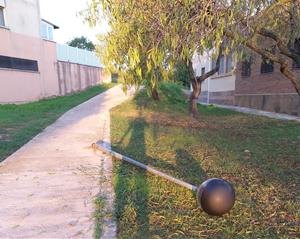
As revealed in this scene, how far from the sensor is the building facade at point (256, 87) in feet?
37.6

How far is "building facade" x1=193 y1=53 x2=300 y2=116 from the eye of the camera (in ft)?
37.6

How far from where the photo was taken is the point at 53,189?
3781 millimetres

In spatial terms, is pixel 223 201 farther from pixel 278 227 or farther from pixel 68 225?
pixel 68 225

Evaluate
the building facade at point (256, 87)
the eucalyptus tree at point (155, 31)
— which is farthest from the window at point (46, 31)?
the eucalyptus tree at point (155, 31)

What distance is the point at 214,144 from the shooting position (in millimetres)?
6586

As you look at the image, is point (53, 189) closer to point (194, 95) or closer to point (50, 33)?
point (194, 95)

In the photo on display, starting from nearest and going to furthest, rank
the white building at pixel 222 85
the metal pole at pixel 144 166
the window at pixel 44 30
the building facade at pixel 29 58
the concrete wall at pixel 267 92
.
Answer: the metal pole at pixel 144 166 < the concrete wall at pixel 267 92 < the building facade at pixel 29 58 < the white building at pixel 222 85 < the window at pixel 44 30

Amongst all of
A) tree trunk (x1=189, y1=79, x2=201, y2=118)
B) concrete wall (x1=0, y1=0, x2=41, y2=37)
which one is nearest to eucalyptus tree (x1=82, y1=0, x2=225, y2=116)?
tree trunk (x1=189, y1=79, x2=201, y2=118)

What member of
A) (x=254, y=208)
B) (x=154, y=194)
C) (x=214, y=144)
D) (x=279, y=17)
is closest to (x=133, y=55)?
(x=154, y=194)

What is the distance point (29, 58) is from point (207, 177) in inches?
597

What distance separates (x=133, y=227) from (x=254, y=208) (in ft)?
4.94

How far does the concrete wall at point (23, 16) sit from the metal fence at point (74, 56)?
121 inches

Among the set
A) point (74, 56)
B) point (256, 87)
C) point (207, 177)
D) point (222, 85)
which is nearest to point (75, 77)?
point (74, 56)

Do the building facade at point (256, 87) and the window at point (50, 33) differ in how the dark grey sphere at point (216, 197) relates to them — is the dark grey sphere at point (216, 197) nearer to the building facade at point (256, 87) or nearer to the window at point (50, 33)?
the building facade at point (256, 87)
